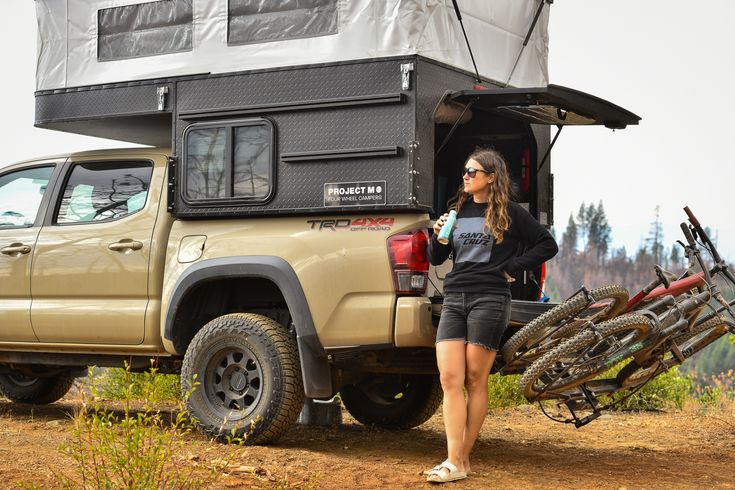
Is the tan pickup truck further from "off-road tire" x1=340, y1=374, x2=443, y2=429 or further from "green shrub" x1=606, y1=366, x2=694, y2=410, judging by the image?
"green shrub" x1=606, y1=366, x2=694, y2=410

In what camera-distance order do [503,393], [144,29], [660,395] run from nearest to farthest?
[144,29] → [503,393] → [660,395]

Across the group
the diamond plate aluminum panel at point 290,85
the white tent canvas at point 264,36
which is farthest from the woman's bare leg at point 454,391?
the white tent canvas at point 264,36

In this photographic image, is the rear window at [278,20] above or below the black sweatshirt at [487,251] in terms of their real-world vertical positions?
above

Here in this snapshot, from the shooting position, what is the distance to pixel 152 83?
777 cm

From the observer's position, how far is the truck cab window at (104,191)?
800cm

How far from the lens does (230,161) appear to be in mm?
7383

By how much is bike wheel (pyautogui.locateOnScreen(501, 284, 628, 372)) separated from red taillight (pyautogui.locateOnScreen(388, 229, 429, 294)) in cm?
66

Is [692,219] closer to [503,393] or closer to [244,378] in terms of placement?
[244,378]

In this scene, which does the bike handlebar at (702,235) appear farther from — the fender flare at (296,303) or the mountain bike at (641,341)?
the fender flare at (296,303)

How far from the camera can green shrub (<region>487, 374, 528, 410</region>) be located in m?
10.7

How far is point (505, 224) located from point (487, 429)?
3.25 m

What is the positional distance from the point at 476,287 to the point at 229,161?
2.06m

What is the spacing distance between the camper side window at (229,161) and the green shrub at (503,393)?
4.25 m

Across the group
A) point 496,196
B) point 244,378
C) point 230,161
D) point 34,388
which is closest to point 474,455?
point 244,378
